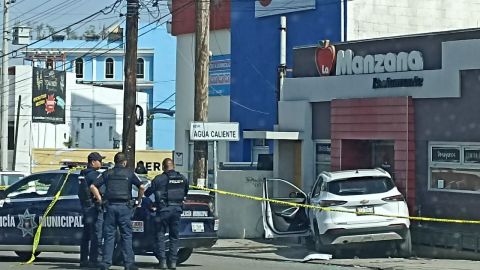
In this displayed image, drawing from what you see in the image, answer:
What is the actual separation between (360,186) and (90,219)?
542 centimetres

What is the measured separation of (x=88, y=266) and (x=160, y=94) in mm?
68937

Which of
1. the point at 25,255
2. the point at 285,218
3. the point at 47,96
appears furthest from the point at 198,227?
the point at 47,96

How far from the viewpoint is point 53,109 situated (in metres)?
53.9

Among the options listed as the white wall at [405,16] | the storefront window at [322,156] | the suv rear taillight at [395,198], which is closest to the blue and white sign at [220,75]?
the white wall at [405,16]

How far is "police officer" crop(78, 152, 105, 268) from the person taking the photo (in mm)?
15469

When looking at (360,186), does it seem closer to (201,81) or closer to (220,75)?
(201,81)

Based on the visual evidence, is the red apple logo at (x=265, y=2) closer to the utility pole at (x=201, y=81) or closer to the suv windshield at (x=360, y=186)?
the utility pole at (x=201, y=81)

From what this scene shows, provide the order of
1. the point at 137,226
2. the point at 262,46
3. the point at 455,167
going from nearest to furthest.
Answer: the point at 137,226 < the point at 455,167 < the point at 262,46

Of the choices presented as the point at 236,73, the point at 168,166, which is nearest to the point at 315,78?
the point at 168,166

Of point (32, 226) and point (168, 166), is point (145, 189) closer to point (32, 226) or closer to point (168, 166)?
point (168, 166)

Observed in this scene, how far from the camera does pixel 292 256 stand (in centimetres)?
1920

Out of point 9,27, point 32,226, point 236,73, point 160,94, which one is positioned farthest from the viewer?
point 160,94

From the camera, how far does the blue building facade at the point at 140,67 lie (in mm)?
81250

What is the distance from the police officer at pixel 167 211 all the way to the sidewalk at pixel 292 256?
354cm
